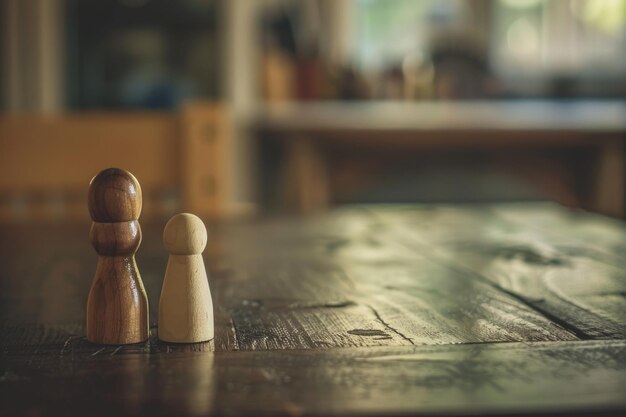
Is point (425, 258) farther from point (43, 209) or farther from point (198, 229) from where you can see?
point (43, 209)

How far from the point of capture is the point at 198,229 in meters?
0.67

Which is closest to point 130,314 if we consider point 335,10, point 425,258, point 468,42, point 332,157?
point 425,258

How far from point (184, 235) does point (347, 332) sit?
16cm

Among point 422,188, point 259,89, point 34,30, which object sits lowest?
point 422,188

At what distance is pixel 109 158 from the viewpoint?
5.16ft

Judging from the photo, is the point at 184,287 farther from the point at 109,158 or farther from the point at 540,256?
the point at 109,158

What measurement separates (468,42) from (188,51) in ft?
5.48

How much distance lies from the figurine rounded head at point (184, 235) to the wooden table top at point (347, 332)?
0.07 meters

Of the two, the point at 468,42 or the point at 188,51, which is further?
the point at 468,42

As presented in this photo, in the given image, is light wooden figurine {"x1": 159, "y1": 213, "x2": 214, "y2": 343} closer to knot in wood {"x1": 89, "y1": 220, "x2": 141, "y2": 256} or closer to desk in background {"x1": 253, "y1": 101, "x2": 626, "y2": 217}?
knot in wood {"x1": 89, "y1": 220, "x2": 141, "y2": 256}

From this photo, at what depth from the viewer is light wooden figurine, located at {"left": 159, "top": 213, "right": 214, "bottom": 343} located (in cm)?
67

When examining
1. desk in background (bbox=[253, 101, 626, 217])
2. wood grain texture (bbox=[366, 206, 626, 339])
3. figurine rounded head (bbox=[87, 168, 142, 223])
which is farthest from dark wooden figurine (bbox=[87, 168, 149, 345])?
desk in background (bbox=[253, 101, 626, 217])

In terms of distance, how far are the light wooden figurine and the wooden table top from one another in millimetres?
16

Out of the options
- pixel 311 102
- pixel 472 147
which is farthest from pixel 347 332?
pixel 311 102
